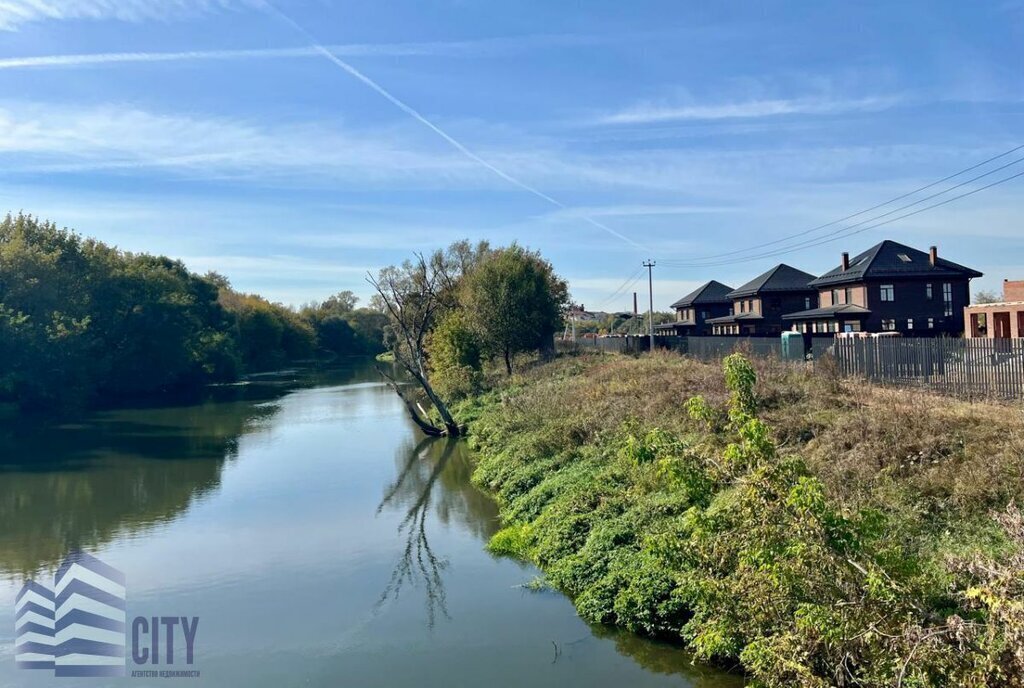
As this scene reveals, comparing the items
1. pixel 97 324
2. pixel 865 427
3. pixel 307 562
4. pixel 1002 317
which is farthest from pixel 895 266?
pixel 97 324

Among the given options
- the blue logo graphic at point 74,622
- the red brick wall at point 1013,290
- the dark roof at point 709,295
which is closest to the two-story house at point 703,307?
the dark roof at point 709,295

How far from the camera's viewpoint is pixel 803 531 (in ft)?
23.4

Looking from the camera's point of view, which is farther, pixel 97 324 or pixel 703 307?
pixel 703 307

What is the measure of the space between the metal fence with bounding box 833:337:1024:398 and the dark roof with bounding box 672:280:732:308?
145 ft

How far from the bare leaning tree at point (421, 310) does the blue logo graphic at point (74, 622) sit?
49.6 ft

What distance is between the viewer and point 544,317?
40000 mm

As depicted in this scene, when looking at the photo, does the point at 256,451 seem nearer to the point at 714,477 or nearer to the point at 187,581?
the point at 187,581

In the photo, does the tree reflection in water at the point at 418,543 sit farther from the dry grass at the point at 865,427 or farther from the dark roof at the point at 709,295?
the dark roof at the point at 709,295

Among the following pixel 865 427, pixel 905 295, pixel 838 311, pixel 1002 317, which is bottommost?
pixel 865 427

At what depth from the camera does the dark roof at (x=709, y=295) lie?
211 feet

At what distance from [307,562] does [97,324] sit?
37.7 meters

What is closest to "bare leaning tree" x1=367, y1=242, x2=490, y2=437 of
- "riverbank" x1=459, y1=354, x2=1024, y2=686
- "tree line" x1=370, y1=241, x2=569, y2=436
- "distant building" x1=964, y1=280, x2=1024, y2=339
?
"tree line" x1=370, y1=241, x2=569, y2=436

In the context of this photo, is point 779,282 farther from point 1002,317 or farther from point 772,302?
point 1002,317

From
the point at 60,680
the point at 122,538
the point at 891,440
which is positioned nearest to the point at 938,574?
the point at 891,440
